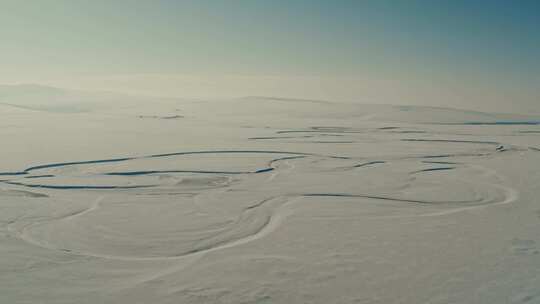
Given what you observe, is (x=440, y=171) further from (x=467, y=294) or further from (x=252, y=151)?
(x=467, y=294)

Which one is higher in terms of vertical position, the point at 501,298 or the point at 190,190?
the point at 190,190

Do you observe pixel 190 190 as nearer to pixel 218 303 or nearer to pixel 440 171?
pixel 218 303

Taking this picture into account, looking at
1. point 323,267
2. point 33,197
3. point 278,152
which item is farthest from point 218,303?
point 278,152

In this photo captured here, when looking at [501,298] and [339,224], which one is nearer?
[501,298]

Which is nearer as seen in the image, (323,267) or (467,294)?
(467,294)

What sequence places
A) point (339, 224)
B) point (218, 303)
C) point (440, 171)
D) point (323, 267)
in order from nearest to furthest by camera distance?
point (218, 303) → point (323, 267) → point (339, 224) → point (440, 171)

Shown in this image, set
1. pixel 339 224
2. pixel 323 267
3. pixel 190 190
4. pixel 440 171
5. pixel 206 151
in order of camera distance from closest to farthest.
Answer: pixel 323 267 < pixel 339 224 < pixel 190 190 < pixel 440 171 < pixel 206 151

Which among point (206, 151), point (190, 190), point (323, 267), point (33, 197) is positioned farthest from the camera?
point (206, 151)

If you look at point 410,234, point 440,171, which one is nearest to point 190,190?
point 410,234

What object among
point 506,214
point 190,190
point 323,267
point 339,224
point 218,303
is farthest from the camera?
point 190,190
